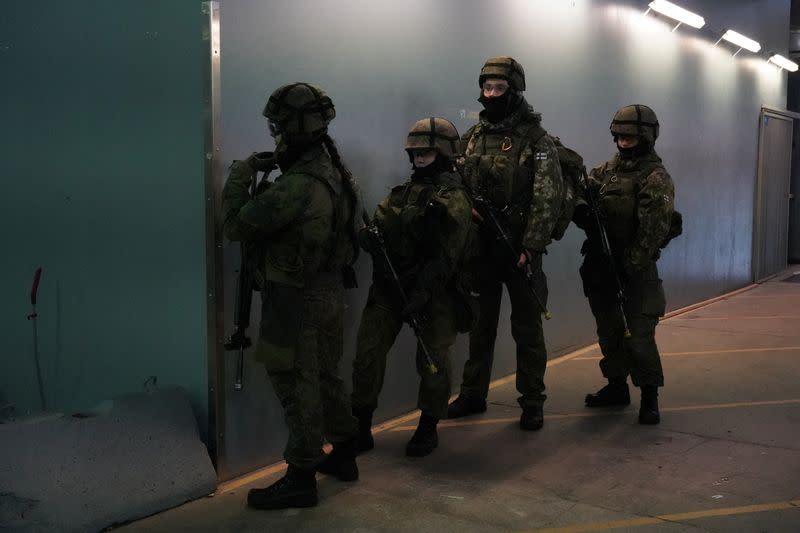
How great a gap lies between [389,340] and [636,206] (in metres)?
1.76

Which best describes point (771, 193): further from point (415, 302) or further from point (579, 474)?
point (415, 302)

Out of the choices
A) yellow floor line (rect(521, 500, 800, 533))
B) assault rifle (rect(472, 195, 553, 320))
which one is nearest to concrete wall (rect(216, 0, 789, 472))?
assault rifle (rect(472, 195, 553, 320))

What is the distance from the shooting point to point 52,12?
15.3 feet

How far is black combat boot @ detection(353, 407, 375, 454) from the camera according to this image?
14.7ft

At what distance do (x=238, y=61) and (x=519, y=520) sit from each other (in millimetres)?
2403

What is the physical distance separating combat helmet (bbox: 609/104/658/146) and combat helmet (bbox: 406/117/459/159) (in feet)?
4.22

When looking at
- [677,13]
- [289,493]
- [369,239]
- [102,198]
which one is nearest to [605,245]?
[369,239]

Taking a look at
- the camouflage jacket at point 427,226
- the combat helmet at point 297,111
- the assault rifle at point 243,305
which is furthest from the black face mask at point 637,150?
the assault rifle at point 243,305

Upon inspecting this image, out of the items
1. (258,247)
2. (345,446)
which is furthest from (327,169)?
(345,446)

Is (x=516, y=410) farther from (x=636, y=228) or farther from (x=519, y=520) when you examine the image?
(x=519, y=520)

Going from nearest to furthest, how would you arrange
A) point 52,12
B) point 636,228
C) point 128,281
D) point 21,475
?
1. point 21,475
2. point 128,281
3. point 52,12
4. point 636,228

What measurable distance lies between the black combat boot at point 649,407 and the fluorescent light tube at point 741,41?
601 cm

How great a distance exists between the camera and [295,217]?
3.60 metres

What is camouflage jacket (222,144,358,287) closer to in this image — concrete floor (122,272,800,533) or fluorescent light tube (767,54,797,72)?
concrete floor (122,272,800,533)
